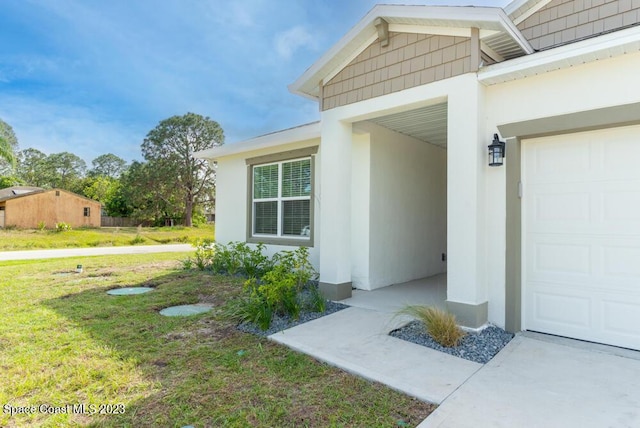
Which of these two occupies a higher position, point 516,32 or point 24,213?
point 516,32

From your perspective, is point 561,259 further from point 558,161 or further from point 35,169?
point 35,169

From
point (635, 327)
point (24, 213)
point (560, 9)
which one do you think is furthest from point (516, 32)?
point (24, 213)

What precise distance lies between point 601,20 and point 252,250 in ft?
24.9

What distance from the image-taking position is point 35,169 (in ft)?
175

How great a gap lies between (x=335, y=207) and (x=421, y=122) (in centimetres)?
232

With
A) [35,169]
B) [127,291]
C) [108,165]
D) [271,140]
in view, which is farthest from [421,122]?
[108,165]

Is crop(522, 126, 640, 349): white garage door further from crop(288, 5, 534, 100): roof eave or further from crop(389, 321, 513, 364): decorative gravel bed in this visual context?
crop(288, 5, 534, 100): roof eave

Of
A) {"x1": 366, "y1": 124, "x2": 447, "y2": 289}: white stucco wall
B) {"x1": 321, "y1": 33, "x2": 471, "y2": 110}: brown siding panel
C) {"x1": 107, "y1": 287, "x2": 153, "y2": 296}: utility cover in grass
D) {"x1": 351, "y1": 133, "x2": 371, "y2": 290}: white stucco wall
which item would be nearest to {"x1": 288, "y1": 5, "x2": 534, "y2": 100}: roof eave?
{"x1": 321, "y1": 33, "x2": 471, "y2": 110}: brown siding panel

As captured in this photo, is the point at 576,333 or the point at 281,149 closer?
the point at 576,333

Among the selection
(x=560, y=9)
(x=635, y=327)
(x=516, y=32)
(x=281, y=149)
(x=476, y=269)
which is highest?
(x=560, y=9)

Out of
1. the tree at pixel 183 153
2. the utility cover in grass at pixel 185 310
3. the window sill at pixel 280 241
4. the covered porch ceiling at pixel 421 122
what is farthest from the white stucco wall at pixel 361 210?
the tree at pixel 183 153

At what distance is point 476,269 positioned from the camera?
4.23 meters

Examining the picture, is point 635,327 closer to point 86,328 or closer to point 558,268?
point 558,268

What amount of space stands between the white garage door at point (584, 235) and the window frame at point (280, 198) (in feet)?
13.4
